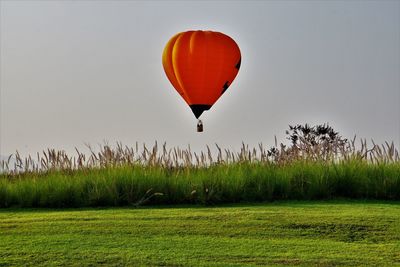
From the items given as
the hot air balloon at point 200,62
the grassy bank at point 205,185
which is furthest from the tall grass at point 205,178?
the hot air balloon at point 200,62

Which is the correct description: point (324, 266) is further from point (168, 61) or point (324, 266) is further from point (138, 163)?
point (168, 61)

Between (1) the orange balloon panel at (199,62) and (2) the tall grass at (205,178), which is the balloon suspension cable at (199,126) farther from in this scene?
(2) the tall grass at (205,178)

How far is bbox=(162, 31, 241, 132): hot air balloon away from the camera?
45.8 feet

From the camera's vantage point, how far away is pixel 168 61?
14.1m

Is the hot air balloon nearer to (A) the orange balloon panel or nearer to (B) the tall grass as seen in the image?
(A) the orange balloon panel

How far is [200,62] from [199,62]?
0.03 m

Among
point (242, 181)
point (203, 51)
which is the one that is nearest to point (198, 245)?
point (242, 181)

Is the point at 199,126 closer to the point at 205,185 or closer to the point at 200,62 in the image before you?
the point at 200,62

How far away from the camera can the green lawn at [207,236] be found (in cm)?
648

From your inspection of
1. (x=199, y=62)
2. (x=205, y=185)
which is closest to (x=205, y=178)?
(x=205, y=185)


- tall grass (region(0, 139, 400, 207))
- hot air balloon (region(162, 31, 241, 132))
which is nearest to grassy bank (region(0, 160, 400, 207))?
tall grass (region(0, 139, 400, 207))

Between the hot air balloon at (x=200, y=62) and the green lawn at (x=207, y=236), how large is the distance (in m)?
5.46

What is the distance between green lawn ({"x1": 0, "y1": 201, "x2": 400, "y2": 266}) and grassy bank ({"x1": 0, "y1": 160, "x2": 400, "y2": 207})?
710 millimetres

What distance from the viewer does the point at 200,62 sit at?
1395 cm
